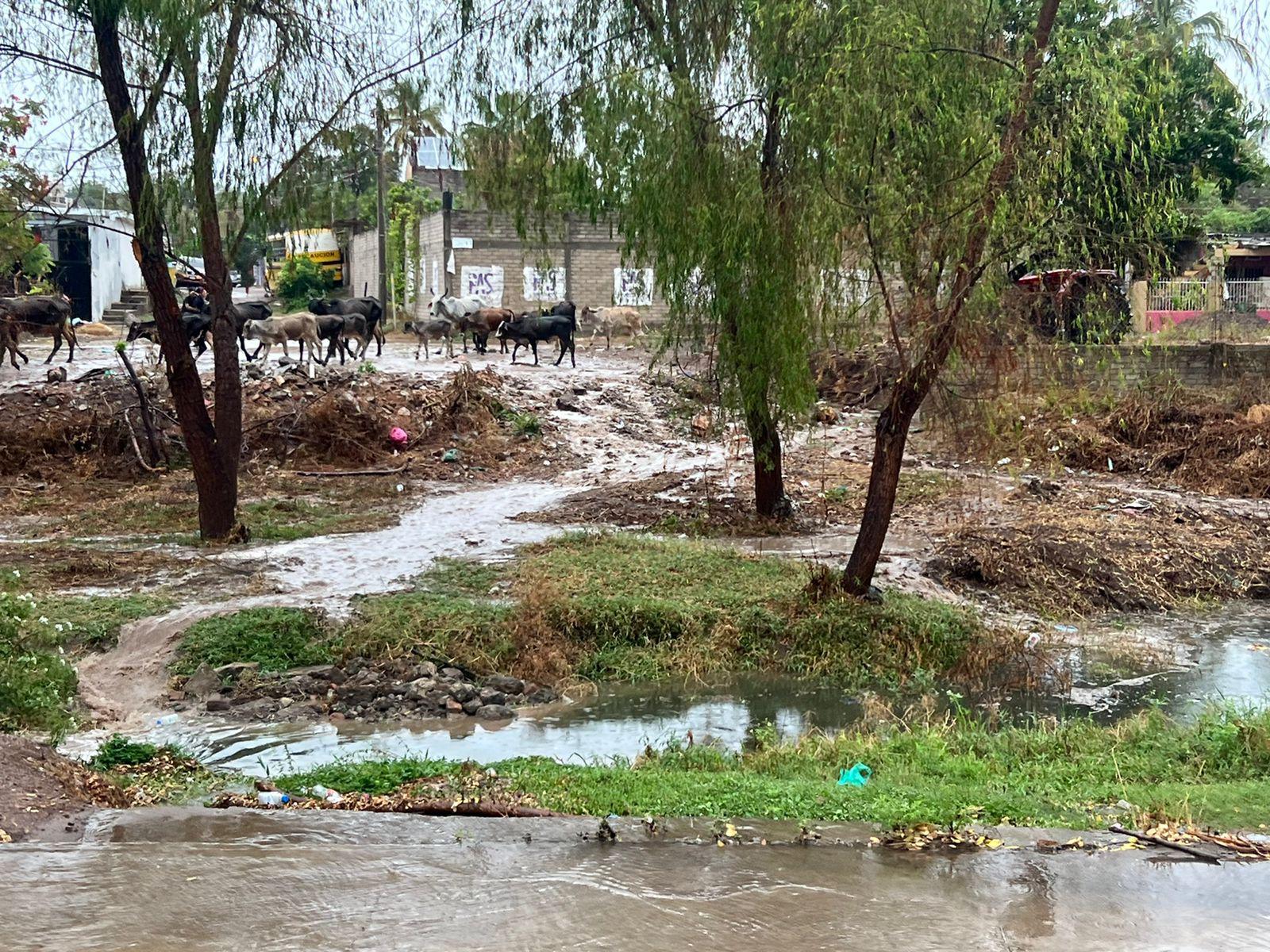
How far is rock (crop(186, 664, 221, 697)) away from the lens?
29.1ft

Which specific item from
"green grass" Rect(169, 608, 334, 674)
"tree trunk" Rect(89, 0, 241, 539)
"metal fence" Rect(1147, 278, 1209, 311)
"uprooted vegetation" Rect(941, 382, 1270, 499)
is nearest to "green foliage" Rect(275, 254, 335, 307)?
"metal fence" Rect(1147, 278, 1209, 311)

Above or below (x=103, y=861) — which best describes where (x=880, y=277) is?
above

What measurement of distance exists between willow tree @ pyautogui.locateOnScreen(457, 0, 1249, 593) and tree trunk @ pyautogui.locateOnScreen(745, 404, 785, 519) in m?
0.06

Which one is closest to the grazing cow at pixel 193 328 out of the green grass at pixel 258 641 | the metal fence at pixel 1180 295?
the green grass at pixel 258 641

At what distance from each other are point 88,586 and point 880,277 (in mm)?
7525

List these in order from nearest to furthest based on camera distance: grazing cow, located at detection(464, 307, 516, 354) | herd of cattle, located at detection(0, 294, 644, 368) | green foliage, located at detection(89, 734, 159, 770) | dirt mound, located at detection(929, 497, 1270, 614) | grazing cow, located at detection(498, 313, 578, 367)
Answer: green foliage, located at detection(89, 734, 159, 770), dirt mound, located at detection(929, 497, 1270, 614), herd of cattle, located at detection(0, 294, 644, 368), grazing cow, located at detection(498, 313, 578, 367), grazing cow, located at detection(464, 307, 516, 354)

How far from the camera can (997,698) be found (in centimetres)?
941

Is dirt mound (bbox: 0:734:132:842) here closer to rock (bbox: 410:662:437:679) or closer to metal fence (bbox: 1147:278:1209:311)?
rock (bbox: 410:662:437:679)

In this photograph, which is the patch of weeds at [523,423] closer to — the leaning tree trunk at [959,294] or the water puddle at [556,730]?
the leaning tree trunk at [959,294]

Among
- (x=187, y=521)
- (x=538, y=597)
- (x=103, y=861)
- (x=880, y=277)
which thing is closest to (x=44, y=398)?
(x=187, y=521)

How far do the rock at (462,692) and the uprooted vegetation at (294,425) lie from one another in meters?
9.24

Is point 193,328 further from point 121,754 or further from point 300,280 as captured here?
point 300,280

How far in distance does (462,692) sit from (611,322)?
22609 millimetres

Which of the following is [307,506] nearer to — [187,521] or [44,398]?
[187,521]
